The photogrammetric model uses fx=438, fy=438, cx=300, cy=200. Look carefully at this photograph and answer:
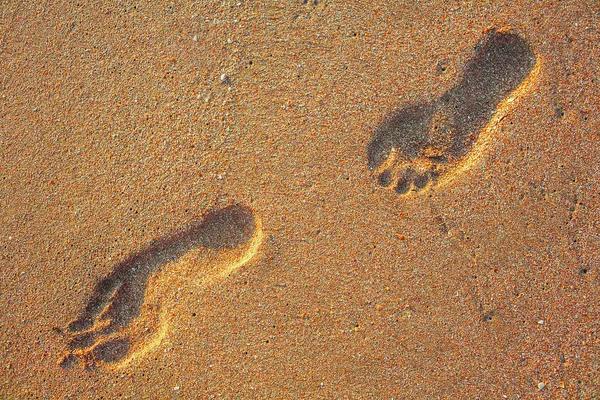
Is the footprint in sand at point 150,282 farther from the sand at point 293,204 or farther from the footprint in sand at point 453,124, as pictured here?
the footprint in sand at point 453,124

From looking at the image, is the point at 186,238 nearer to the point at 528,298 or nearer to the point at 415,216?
the point at 415,216

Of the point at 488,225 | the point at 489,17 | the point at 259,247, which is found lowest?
the point at 488,225

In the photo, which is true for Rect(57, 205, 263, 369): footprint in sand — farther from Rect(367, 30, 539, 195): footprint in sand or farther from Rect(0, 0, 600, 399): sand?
Rect(367, 30, 539, 195): footprint in sand

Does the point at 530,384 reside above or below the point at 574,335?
below

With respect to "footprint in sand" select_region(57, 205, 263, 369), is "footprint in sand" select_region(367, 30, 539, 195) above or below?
above

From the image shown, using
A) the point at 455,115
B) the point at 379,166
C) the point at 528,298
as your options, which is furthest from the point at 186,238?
the point at 528,298

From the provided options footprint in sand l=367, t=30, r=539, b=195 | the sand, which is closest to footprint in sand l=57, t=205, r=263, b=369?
the sand

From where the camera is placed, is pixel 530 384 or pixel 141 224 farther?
pixel 141 224
